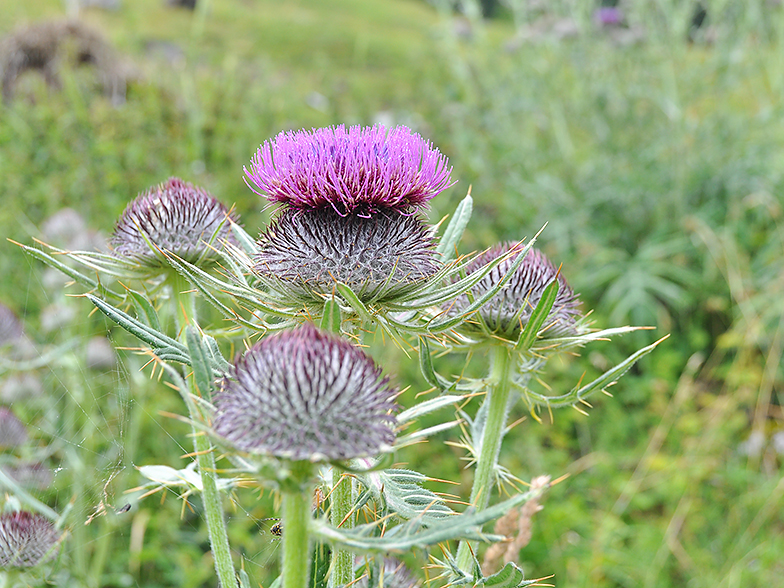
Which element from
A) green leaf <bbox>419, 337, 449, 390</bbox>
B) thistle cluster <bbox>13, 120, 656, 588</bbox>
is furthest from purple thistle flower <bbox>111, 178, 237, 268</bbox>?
green leaf <bbox>419, 337, 449, 390</bbox>

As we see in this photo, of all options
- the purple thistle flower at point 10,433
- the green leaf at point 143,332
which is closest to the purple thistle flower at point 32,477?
the purple thistle flower at point 10,433

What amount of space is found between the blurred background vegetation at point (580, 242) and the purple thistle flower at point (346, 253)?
660 millimetres

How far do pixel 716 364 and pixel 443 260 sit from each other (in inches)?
211

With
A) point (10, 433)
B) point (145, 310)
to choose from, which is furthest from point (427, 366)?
point (10, 433)

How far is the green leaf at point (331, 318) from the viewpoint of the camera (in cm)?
131

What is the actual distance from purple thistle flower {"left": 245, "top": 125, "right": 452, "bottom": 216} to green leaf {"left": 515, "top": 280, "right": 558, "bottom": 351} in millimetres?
402

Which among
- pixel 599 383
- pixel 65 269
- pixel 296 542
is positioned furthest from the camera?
pixel 599 383

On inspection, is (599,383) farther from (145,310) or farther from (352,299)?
(145,310)

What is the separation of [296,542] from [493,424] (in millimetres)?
697

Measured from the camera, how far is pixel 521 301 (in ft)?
6.07

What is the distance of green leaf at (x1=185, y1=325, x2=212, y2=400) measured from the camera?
3.90ft

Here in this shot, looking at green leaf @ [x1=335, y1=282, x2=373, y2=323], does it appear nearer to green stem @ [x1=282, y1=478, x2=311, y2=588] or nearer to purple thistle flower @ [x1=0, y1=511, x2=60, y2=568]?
green stem @ [x1=282, y1=478, x2=311, y2=588]

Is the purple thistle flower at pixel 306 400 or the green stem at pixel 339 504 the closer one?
the purple thistle flower at pixel 306 400

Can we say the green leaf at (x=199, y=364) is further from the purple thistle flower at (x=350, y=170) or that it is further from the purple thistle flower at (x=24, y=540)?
the purple thistle flower at (x=24, y=540)
